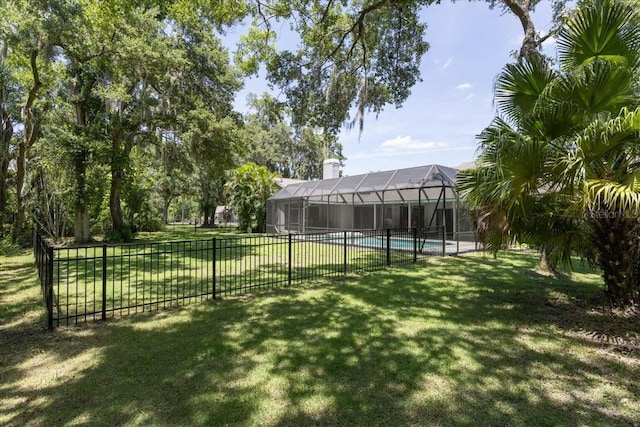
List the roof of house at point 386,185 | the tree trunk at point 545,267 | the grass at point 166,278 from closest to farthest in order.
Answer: the grass at point 166,278 → the tree trunk at point 545,267 → the roof of house at point 386,185

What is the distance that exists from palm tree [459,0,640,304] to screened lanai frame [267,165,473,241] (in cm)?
687

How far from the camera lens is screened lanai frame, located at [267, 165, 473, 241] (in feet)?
44.1

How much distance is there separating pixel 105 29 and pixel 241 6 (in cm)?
506

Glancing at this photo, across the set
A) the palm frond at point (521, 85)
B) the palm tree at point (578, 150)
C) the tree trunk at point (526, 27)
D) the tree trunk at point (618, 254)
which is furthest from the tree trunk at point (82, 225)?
the tree trunk at point (618, 254)

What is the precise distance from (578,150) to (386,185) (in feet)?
33.4

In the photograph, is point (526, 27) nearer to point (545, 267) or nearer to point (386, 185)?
point (545, 267)

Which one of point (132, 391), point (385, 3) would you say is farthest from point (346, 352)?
point (385, 3)

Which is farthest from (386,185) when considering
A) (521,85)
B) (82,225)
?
(82,225)

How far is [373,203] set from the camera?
58.4 feet

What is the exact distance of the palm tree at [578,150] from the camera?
3924 millimetres

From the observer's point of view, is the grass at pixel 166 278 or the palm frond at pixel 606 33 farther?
the grass at pixel 166 278

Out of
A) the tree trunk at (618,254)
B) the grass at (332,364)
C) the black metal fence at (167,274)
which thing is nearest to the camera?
the grass at (332,364)

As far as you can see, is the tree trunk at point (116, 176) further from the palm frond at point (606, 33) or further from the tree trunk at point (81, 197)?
the palm frond at point (606, 33)

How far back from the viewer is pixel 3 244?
675 cm
